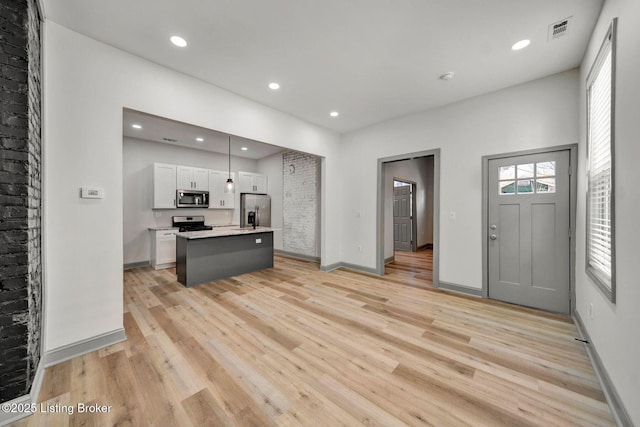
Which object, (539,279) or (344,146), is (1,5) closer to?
(344,146)

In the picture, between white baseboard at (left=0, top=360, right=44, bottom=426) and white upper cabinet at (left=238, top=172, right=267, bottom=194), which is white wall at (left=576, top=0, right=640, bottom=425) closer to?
white baseboard at (left=0, top=360, right=44, bottom=426)

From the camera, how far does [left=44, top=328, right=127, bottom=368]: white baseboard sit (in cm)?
208

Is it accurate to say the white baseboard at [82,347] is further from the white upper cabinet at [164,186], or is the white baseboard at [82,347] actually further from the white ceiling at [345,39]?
the white upper cabinet at [164,186]

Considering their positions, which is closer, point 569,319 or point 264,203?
point 569,319

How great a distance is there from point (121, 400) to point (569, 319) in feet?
15.0

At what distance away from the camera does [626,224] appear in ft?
4.89

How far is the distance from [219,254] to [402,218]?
5528 millimetres

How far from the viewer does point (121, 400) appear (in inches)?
66.2

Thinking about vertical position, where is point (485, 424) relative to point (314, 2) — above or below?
below

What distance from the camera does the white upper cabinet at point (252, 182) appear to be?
23.3 ft

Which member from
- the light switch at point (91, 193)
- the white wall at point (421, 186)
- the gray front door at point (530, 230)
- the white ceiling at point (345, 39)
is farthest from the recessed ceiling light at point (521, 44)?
the light switch at point (91, 193)

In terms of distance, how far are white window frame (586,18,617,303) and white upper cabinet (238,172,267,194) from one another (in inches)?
266

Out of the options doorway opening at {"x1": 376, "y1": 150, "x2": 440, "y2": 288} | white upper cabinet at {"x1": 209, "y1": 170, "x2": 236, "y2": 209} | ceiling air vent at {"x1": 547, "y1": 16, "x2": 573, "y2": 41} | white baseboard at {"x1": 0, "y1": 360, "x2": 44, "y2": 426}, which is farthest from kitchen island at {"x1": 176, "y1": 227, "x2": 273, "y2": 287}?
ceiling air vent at {"x1": 547, "y1": 16, "x2": 573, "y2": 41}

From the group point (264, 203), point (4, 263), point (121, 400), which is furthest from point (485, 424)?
point (264, 203)
